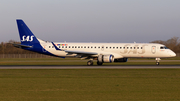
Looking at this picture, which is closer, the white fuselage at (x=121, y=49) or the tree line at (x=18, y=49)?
the white fuselage at (x=121, y=49)

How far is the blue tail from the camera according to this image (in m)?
50.2

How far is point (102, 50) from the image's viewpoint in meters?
46.2

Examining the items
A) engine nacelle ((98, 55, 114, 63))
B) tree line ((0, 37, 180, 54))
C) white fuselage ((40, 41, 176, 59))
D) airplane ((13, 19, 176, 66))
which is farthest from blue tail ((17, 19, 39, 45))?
tree line ((0, 37, 180, 54))

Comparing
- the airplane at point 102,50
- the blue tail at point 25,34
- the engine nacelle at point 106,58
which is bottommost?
the engine nacelle at point 106,58

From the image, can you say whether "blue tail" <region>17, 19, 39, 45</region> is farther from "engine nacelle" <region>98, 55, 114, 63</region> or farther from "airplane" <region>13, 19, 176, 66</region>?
"engine nacelle" <region>98, 55, 114, 63</region>

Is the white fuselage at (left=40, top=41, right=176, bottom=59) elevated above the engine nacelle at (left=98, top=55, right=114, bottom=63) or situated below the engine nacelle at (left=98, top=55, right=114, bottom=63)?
above

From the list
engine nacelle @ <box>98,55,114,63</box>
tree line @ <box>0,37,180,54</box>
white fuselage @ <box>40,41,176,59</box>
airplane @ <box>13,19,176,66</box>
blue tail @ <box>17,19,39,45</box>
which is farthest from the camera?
tree line @ <box>0,37,180,54</box>

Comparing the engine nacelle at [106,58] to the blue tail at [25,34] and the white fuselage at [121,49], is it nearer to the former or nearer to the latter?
the white fuselage at [121,49]

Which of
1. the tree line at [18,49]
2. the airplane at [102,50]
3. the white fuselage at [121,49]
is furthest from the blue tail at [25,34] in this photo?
the tree line at [18,49]

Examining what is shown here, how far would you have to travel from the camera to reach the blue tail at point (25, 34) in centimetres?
5016

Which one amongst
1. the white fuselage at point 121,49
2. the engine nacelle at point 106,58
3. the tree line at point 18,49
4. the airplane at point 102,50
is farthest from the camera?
the tree line at point 18,49

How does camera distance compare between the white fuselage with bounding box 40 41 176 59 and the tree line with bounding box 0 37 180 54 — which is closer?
the white fuselage with bounding box 40 41 176 59

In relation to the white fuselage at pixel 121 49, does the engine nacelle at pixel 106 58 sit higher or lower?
lower

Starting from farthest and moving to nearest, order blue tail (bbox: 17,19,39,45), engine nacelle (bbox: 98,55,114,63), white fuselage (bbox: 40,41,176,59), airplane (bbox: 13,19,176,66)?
blue tail (bbox: 17,19,39,45) < white fuselage (bbox: 40,41,176,59) < airplane (bbox: 13,19,176,66) < engine nacelle (bbox: 98,55,114,63)
